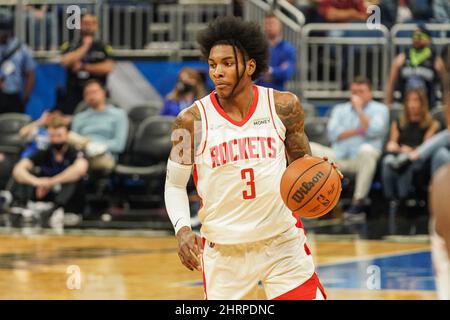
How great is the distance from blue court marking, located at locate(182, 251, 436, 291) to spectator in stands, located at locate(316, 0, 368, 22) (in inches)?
173

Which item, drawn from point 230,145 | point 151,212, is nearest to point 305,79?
point 151,212

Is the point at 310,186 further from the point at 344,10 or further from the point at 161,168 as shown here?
the point at 344,10

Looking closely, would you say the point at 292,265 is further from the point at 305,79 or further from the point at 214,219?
the point at 305,79

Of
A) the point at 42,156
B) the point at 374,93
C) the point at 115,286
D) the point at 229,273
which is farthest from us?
the point at 374,93

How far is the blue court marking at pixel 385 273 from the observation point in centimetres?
999

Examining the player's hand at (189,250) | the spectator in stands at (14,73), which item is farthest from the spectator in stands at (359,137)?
the player's hand at (189,250)

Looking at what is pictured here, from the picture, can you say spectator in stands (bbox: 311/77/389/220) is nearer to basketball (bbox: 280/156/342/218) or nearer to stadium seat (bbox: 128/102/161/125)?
stadium seat (bbox: 128/102/161/125)

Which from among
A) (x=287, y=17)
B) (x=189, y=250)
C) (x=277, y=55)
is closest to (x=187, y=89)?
(x=277, y=55)

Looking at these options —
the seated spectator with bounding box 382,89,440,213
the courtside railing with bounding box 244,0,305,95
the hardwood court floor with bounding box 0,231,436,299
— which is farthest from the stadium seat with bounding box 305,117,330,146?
the hardwood court floor with bounding box 0,231,436,299

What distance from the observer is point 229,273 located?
19.7 ft

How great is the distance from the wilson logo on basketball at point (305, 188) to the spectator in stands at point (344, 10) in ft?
31.4

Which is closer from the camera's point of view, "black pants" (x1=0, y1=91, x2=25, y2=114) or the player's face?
the player's face

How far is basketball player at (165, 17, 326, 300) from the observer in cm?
600

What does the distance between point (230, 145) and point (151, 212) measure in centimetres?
944
